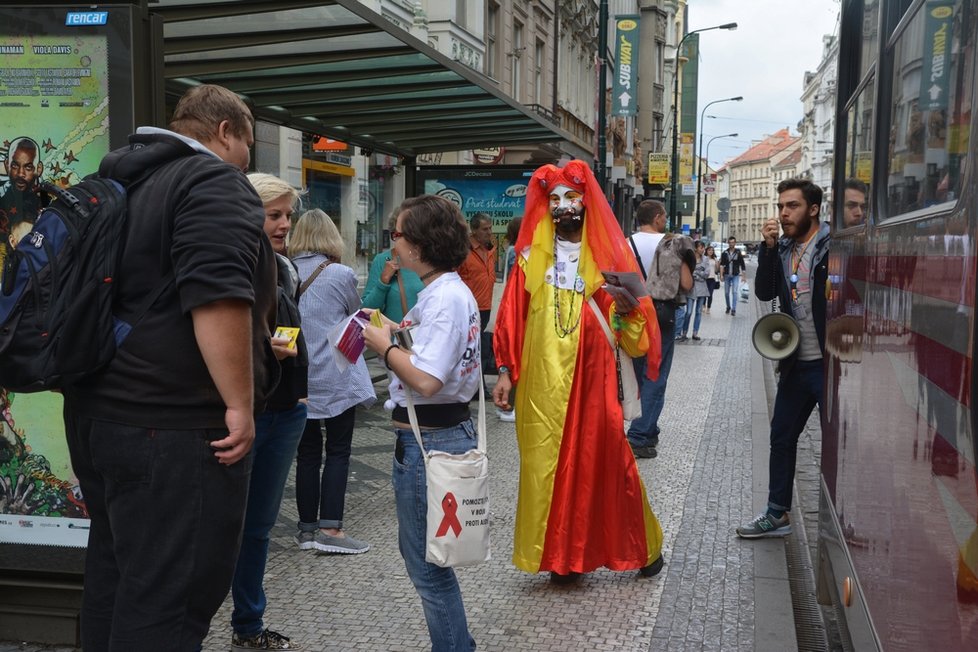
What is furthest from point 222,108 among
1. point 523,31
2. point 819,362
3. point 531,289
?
point 523,31

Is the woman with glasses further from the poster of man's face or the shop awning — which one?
the shop awning

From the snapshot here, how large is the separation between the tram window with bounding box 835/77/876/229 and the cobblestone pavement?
1808 millimetres

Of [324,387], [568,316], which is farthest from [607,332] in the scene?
[324,387]

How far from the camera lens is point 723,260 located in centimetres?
2848

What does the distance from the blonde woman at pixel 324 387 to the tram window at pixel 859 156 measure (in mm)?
2407

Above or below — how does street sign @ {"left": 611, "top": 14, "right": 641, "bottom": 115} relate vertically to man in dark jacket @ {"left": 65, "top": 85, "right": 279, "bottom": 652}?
above

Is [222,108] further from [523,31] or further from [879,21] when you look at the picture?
[523,31]

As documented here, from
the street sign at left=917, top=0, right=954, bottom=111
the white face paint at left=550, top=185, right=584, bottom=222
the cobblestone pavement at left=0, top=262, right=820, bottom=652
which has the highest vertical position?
the street sign at left=917, top=0, right=954, bottom=111

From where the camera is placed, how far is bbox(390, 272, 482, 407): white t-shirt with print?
3.43 meters

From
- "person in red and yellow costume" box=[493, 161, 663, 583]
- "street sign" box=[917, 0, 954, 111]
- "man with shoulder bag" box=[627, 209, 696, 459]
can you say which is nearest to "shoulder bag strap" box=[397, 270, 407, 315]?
"person in red and yellow costume" box=[493, 161, 663, 583]

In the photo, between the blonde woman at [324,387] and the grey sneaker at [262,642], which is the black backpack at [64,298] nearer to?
the grey sneaker at [262,642]

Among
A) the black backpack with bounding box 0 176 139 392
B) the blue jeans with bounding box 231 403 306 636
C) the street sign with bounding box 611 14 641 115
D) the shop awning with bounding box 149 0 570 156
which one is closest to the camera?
the black backpack with bounding box 0 176 139 392

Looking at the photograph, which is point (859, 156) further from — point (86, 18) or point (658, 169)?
point (658, 169)

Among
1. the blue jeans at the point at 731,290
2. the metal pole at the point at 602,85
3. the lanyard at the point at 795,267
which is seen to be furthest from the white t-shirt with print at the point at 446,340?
the blue jeans at the point at 731,290
